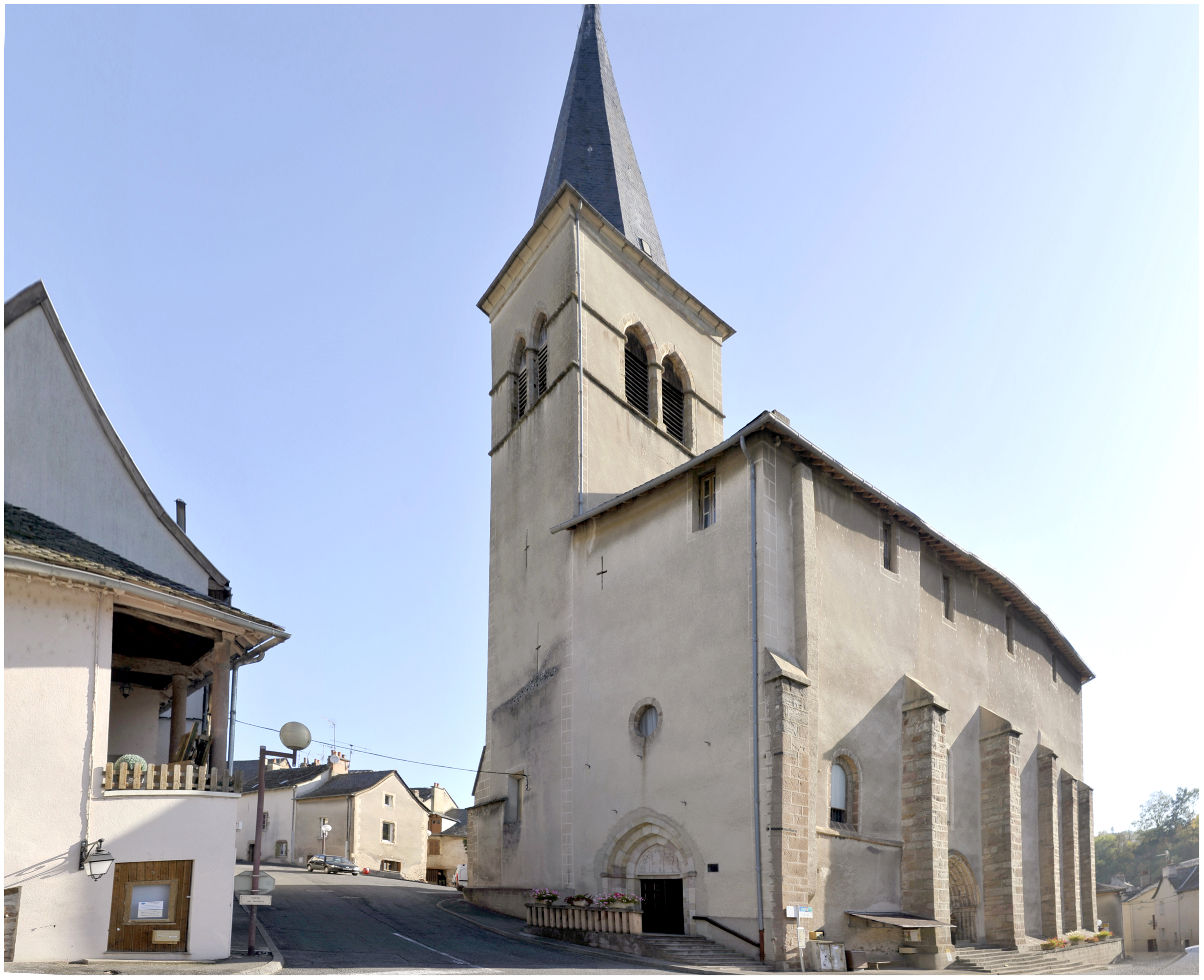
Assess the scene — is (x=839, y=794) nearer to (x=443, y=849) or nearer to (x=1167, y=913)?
(x=1167, y=913)

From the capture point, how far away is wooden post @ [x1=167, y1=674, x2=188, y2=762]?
18.8 metres

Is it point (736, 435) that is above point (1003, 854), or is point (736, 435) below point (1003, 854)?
above

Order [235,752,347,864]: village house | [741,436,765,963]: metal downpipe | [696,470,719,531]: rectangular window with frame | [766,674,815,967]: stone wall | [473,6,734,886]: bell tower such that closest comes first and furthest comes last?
1. [766,674,815,967]: stone wall
2. [741,436,765,963]: metal downpipe
3. [696,470,719,531]: rectangular window with frame
4. [473,6,734,886]: bell tower
5. [235,752,347,864]: village house

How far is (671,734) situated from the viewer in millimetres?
20859

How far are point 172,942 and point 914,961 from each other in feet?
45.0

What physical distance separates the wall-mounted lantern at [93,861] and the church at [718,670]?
1055 centimetres

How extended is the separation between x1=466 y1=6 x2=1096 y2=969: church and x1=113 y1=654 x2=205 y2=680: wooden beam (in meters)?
8.43

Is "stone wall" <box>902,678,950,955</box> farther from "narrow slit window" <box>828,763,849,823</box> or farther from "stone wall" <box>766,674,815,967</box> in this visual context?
"stone wall" <box>766,674,815,967</box>

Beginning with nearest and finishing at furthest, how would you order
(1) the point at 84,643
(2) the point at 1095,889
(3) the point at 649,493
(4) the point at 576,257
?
(1) the point at 84,643 → (3) the point at 649,493 → (4) the point at 576,257 → (2) the point at 1095,889

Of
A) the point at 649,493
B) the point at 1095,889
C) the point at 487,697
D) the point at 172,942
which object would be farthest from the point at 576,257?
the point at 1095,889

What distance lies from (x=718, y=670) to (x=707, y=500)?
382cm

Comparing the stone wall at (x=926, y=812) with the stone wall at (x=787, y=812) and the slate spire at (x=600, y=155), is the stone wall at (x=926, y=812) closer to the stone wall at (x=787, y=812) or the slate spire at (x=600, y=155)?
the stone wall at (x=787, y=812)

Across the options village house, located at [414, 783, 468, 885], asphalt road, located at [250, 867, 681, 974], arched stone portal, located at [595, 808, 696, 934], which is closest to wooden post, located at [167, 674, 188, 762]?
asphalt road, located at [250, 867, 681, 974]

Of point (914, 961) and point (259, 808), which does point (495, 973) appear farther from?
point (914, 961)
